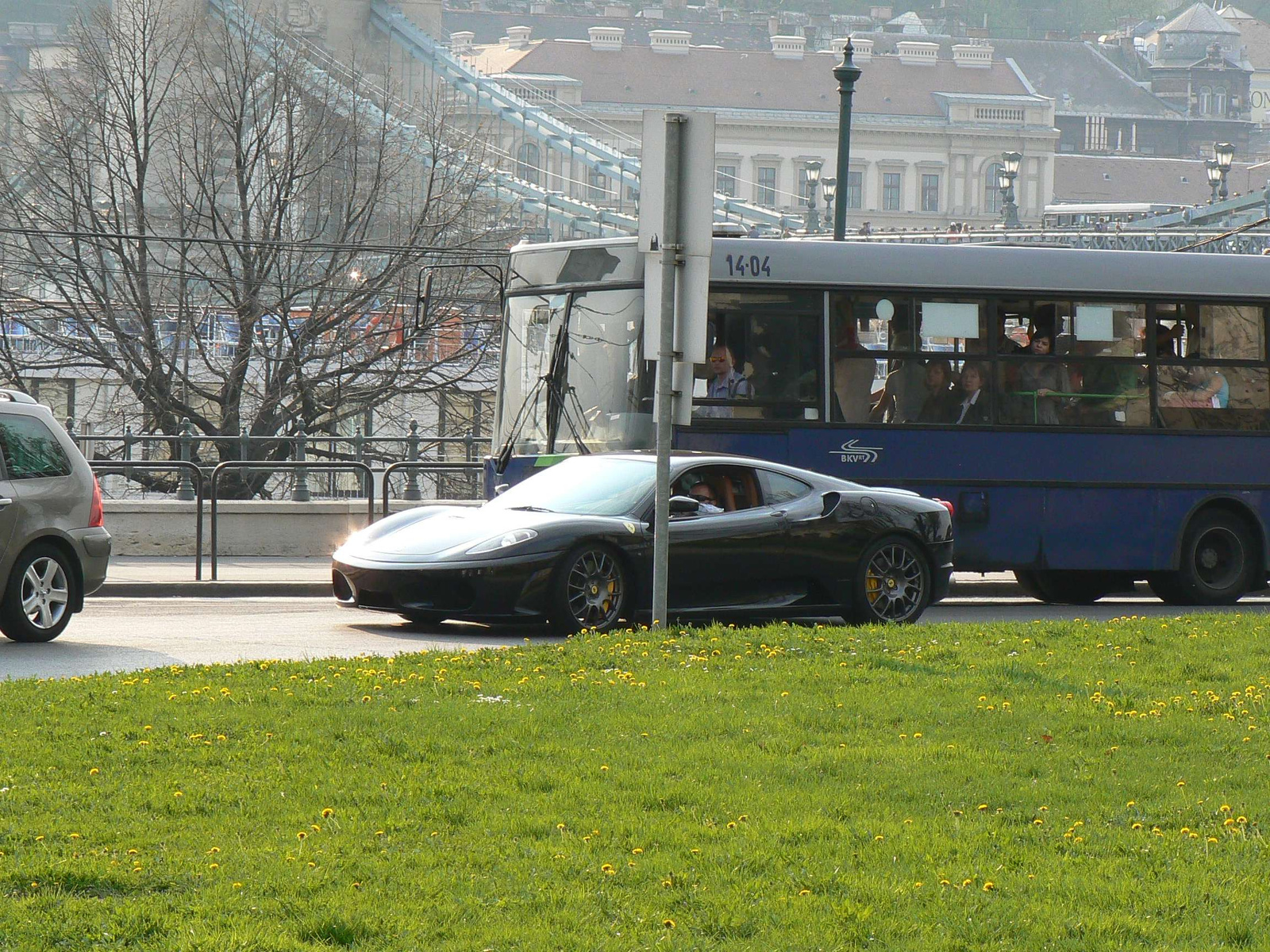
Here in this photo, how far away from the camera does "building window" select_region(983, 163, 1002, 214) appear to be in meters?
135

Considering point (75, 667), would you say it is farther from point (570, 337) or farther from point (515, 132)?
point (515, 132)

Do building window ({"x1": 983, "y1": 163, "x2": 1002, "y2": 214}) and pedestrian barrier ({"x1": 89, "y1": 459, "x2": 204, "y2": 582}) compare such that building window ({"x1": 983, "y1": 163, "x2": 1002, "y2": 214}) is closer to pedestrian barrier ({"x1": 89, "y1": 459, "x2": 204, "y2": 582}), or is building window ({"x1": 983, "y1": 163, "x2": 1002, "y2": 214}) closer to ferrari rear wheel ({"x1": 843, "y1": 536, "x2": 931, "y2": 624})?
pedestrian barrier ({"x1": 89, "y1": 459, "x2": 204, "y2": 582})

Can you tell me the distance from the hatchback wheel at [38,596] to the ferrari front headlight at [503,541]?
2.49 m

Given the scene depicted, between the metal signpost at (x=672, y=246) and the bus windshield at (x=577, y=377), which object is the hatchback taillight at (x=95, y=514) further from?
the bus windshield at (x=577, y=377)

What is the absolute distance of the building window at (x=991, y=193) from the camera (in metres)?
135

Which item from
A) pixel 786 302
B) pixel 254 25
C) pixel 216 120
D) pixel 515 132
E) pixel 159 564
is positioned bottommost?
pixel 159 564

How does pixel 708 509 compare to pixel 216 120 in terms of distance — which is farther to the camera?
pixel 216 120

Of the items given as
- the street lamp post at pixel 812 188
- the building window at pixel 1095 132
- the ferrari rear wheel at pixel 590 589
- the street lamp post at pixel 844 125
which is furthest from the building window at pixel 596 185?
the ferrari rear wheel at pixel 590 589

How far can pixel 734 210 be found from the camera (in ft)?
281

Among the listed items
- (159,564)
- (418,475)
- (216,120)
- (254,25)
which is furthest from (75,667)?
(254,25)

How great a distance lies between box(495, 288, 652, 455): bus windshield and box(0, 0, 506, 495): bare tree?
46.9ft

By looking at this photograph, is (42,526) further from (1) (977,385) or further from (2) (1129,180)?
(2) (1129,180)

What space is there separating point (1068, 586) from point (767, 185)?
117m

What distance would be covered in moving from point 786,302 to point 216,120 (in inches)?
886
